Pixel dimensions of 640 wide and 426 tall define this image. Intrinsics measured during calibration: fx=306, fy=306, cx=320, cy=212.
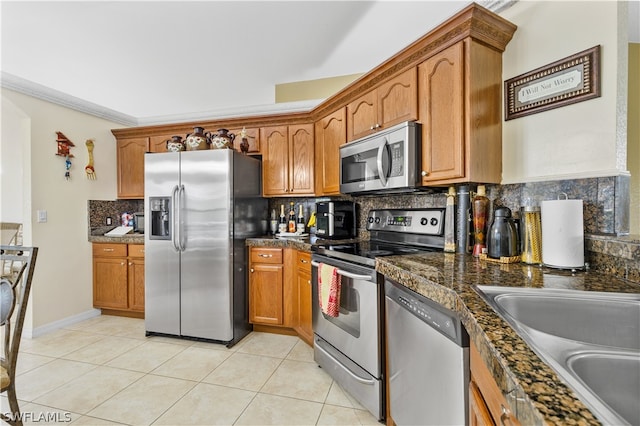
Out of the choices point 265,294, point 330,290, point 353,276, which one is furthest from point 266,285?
point 353,276

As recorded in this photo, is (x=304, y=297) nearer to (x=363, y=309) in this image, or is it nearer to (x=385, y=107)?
(x=363, y=309)

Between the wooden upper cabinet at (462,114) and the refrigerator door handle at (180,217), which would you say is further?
the refrigerator door handle at (180,217)

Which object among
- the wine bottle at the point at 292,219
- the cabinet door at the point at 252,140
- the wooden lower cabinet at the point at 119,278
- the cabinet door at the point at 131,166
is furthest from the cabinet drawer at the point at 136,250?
the wine bottle at the point at 292,219

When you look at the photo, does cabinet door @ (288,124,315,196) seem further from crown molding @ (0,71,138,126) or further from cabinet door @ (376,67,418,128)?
crown molding @ (0,71,138,126)

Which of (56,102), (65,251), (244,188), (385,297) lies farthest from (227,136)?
(385,297)

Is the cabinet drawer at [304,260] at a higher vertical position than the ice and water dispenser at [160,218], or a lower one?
lower

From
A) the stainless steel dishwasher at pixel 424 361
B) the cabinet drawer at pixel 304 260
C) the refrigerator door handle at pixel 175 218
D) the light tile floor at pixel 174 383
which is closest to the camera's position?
the stainless steel dishwasher at pixel 424 361

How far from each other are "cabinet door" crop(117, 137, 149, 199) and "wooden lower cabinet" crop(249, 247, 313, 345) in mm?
1799

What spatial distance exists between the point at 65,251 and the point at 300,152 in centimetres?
261

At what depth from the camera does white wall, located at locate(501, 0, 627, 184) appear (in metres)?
1.36

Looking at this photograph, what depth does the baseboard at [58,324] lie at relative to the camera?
2828mm

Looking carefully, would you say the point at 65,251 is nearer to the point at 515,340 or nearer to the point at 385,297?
the point at 385,297

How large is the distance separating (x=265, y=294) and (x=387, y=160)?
5.63 ft

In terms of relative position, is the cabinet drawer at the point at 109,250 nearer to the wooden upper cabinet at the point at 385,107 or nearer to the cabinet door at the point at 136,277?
the cabinet door at the point at 136,277
